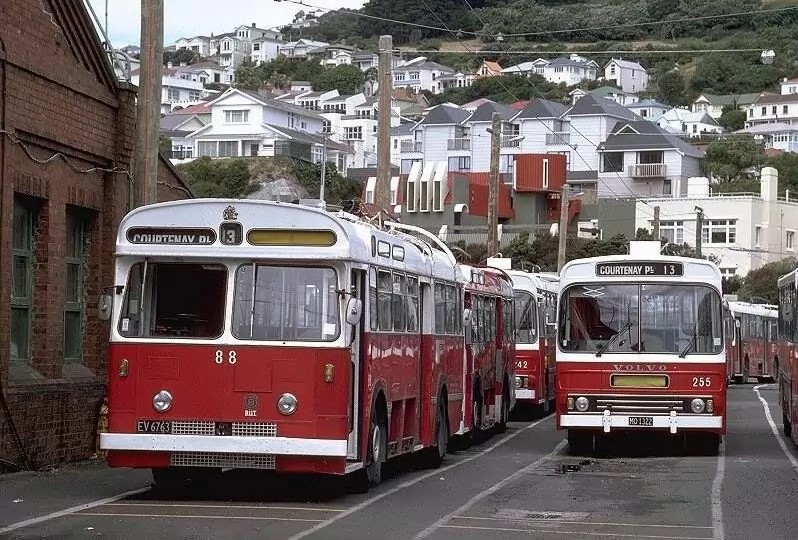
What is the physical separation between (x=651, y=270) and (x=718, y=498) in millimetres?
6596

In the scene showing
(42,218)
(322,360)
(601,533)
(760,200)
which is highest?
(760,200)

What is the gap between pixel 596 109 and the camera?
12531 centimetres

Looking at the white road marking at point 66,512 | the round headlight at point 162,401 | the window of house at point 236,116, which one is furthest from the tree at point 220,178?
the round headlight at point 162,401

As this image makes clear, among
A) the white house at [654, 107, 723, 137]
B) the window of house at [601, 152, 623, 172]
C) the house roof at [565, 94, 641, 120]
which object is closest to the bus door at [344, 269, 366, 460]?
the window of house at [601, 152, 623, 172]

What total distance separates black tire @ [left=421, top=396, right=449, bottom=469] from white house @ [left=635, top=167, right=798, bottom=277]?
6906cm

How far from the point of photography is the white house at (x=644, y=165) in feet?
365

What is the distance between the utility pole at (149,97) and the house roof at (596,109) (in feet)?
348

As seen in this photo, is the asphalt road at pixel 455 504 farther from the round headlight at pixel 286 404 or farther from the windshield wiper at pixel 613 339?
the windshield wiper at pixel 613 339

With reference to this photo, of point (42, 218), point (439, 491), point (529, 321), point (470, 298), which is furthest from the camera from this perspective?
point (529, 321)

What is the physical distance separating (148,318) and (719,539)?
5.95 m

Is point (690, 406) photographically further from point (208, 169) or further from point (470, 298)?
point (208, 169)

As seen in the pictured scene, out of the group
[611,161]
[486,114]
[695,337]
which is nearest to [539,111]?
[486,114]

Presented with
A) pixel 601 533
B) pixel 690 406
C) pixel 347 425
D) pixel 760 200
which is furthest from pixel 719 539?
pixel 760 200

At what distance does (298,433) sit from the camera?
15711 millimetres
